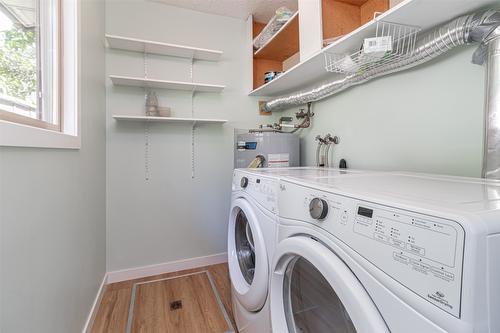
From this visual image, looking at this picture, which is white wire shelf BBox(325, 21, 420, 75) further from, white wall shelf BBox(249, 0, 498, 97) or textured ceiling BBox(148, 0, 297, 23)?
textured ceiling BBox(148, 0, 297, 23)

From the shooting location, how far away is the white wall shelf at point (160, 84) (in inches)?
71.1

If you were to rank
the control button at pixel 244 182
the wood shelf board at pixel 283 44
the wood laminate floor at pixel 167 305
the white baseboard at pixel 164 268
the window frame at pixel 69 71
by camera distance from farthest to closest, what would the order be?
the white baseboard at pixel 164 268 < the wood shelf board at pixel 283 44 < the wood laminate floor at pixel 167 305 < the control button at pixel 244 182 < the window frame at pixel 69 71

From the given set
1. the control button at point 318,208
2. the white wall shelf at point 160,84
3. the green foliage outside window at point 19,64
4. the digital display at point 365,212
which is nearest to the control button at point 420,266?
the digital display at point 365,212

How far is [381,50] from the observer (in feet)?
3.22

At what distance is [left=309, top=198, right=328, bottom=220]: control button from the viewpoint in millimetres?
617

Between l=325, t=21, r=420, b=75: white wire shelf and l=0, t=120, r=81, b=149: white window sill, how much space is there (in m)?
1.25

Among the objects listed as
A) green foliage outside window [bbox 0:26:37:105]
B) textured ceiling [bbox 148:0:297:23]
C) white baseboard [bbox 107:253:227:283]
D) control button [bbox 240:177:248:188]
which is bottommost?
white baseboard [bbox 107:253:227:283]

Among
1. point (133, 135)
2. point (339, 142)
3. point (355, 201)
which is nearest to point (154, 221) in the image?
point (133, 135)

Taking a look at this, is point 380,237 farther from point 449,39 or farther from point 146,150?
point 146,150

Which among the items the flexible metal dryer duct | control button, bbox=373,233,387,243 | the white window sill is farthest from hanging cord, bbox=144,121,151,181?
control button, bbox=373,233,387,243

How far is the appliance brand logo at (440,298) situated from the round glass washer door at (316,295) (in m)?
0.12

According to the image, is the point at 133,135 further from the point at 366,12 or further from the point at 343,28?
the point at 366,12

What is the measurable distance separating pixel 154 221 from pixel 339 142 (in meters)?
1.68

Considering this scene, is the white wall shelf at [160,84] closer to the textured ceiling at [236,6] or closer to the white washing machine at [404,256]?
the textured ceiling at [236,6]
